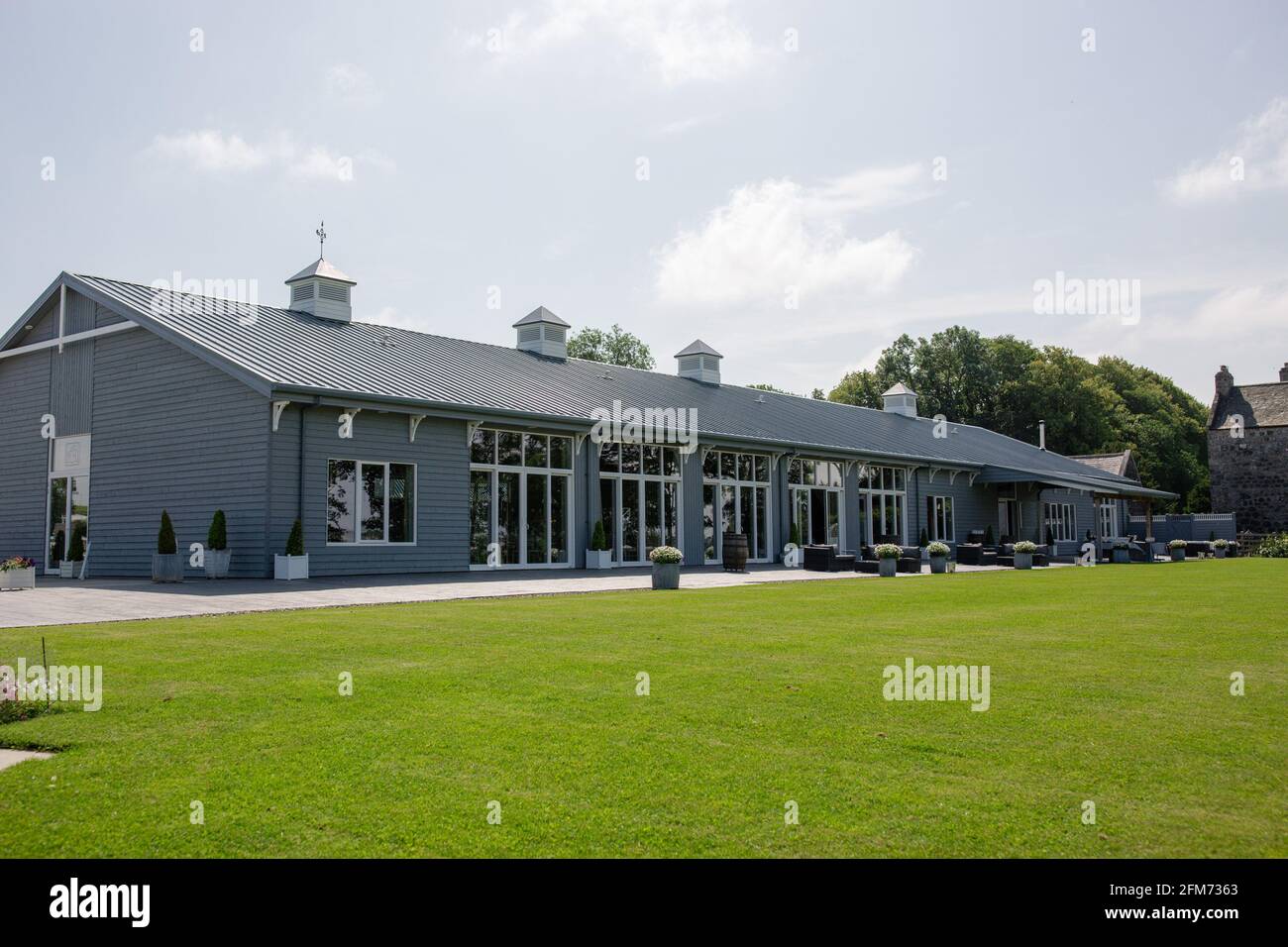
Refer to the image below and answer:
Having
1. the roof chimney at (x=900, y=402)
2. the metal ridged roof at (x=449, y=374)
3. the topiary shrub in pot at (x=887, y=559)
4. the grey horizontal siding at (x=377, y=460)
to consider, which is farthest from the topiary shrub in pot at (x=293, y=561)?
the roof chimney at (x=900, y=402)

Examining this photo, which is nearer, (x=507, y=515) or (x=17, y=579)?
(x=17, y=579)

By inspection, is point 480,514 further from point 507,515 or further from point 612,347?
point 612,347

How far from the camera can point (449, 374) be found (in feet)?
72.2

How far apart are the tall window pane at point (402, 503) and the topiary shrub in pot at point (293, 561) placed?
2.27 metres

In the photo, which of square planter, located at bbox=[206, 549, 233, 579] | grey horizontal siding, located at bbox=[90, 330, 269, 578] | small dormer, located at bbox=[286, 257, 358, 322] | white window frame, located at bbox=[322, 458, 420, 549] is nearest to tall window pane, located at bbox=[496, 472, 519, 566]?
white window frame, located at bbox=[322, 458, 420, 549]

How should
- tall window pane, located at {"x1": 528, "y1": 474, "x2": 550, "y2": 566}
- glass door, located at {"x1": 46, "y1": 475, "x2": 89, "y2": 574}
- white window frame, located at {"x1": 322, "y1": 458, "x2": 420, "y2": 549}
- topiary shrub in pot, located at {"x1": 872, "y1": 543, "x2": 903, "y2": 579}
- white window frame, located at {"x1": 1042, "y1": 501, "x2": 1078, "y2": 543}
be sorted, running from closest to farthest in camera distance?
white window frame, located at {"x1": 322, "y1": 458, "x2": 420, "y2": 549} → glass door, located at {"x1": 46, "y1": 475, "x2": 89, "y2": 574} → tall window pane, located at {"x1": 528, "y1": 474, "x2": 550, "y2": 566} → topiary shrub in pot, located at {"x1": 872, "y1": 543, "x2": 903, "y2": 579} → white window frame, located at {"x1": 1042, "y1": 501, "x2": 1078, "y2": 543}

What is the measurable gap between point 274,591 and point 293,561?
8.96 feet

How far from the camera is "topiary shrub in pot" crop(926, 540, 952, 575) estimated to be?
79.7ft

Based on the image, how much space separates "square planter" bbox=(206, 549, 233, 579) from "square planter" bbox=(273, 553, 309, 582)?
1042mm

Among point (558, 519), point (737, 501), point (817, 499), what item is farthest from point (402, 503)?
point (817, 499)

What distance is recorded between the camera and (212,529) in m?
17.7

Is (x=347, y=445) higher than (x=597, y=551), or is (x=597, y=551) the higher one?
(x=347, y=445)

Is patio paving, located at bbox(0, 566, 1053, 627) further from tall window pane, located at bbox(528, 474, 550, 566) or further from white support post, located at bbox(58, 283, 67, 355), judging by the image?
white support post, located at bbox(58, 283, 67, 355)
